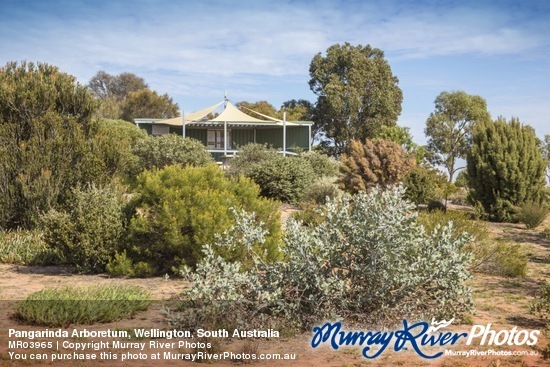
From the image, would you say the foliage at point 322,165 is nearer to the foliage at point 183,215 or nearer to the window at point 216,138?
the window at point 216,138

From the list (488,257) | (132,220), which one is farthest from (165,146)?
(488,257)

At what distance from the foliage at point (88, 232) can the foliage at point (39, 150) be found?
3245 mm

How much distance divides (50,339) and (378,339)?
10.5 ft

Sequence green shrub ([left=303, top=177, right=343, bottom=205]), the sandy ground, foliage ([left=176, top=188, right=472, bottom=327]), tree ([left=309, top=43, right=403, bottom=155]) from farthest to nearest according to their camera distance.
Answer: tree ([left=309, top=43, right=403, bottom=155]) → green shrub ([left=303, top=177, right=343, bottom=205]) → foliage ([left=176, top=188, right=472, bottom=327]) → the sandy ground

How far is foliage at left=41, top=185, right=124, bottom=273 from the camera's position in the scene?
34.5ft

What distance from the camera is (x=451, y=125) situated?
44.6 metres

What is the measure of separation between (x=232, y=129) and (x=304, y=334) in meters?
35.1

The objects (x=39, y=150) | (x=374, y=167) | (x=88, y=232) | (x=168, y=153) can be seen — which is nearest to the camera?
(x=88, y=232)

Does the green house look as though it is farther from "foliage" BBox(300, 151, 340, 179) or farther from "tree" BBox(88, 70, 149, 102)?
"tree" BBox(88, 70, 149, 102)

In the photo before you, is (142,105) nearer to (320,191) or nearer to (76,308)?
(320,191)

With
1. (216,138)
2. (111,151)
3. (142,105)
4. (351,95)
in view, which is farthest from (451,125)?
(111,151)

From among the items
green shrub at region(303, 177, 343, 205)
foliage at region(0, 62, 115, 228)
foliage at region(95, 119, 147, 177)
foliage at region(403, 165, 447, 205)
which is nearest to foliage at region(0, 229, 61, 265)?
foliage at region(0, 62, 115, 228)

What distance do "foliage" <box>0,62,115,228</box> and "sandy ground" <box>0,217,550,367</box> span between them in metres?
3.14

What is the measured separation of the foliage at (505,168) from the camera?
19.6m
